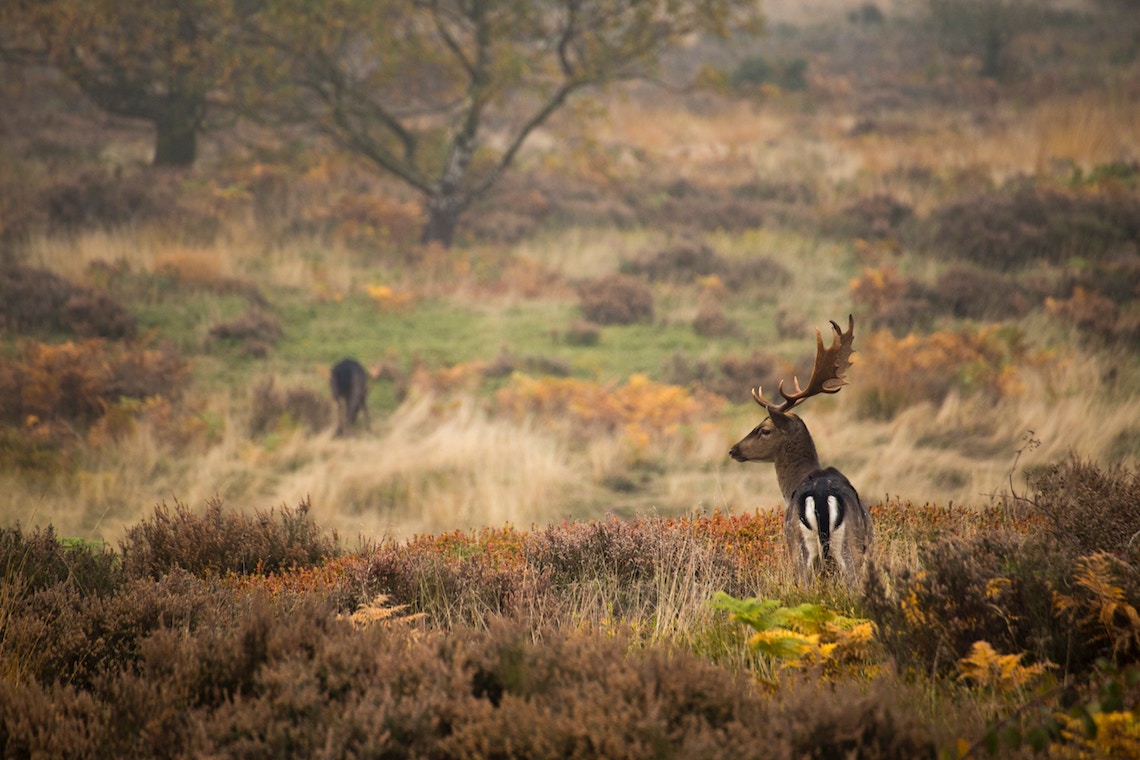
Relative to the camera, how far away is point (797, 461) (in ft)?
17.6

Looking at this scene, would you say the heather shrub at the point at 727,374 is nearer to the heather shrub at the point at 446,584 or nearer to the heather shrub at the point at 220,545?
the heather shrub at the point at 220,545

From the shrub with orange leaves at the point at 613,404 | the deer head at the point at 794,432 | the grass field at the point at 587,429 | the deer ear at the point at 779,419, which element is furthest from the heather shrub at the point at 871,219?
the deer ear at the point at 779,419

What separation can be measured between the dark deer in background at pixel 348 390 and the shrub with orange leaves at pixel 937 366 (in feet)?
19.5

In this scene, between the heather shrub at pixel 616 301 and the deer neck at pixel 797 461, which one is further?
the heather shrub at pixel 616 301

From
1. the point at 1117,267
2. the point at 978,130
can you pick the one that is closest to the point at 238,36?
the point at 1117,267

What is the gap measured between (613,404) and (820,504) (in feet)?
19.9

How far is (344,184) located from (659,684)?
17.0 metres

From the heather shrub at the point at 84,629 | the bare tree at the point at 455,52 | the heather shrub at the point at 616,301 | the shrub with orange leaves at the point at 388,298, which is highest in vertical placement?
the bare tree at the point at 455,52

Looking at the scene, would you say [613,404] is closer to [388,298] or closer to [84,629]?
[388,298]

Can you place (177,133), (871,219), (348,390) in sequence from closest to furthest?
(348,390)
(177,133)
(871,219)

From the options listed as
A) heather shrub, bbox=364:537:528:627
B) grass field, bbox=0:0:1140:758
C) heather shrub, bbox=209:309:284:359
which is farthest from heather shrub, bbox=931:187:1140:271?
heather shrub, bbox=364:537:528:627

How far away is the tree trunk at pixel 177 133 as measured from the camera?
1702cm

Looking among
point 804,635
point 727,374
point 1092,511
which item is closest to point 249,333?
point 727,374

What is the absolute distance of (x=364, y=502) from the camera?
8.38 m
